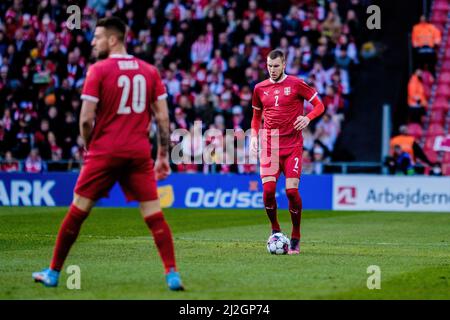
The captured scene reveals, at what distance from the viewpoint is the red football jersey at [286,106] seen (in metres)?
14.2

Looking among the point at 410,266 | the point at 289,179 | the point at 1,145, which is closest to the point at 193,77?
the point at 1,145

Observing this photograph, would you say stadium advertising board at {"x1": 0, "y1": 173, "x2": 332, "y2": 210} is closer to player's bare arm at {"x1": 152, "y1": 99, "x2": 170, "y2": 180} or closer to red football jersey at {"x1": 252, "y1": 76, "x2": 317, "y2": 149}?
red football jersey at {"x1": 252, "y1": 76, "x2": 317, "y2": 149}

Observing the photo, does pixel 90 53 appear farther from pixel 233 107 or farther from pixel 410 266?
pixel 410 266

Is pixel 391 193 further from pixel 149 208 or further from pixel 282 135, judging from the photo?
pixel 149 208

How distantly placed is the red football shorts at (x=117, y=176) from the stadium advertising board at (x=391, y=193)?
15.3 meters

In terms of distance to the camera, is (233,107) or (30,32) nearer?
(233,107)

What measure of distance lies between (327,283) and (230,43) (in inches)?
755

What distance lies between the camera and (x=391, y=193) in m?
24.5

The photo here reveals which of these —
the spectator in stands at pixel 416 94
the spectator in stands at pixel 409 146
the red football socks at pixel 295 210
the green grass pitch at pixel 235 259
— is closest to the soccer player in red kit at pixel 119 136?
the green grass pitch at pixel 235 259

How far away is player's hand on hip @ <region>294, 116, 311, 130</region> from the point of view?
1377 cm

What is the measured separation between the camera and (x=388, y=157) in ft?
81.3

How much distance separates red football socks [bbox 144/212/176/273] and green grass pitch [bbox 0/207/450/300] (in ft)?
0.94

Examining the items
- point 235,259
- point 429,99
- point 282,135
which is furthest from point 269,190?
point 429,99

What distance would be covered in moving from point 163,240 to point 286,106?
4.99 metres
